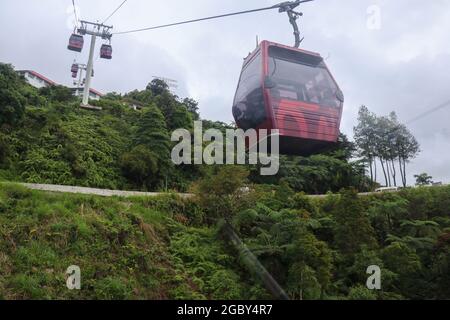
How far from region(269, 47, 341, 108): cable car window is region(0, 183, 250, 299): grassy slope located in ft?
16.2

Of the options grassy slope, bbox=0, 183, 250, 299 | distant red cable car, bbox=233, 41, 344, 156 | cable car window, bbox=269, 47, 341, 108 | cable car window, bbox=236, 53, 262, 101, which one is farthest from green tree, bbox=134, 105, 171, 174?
cable car window, bbox=269, 47, 341, 108

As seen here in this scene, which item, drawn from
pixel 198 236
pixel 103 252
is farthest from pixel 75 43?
pixel 103 252

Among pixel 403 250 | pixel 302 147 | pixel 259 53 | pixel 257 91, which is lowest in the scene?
pixel 403 250

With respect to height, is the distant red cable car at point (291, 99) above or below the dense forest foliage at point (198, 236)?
above

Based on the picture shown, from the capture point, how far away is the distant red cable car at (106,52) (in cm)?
3103

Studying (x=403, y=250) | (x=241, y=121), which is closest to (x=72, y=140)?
(x=241, y=121)

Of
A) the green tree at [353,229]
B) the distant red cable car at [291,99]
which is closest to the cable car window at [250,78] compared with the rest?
the distant red cable car at [291,99]

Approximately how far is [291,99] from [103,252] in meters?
6.46

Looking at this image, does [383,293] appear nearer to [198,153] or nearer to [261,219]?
[261,219]

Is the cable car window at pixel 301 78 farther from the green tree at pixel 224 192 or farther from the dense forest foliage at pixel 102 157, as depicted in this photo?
the dense forest foliage at pixel 102 157

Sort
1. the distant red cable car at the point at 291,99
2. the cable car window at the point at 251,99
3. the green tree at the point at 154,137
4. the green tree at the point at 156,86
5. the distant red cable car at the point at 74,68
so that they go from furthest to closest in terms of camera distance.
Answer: the distant red cable car at the point at 74,68
the green tree at the point at 156,86
the green tree at the point at 154,137
the cable car window at the point at 251,99
the distant red cable car at the point at 291,99

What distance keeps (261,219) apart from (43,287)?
6941mm

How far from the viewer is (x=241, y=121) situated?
13.7 metres

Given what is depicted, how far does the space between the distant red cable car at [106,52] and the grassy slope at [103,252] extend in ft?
62.0
